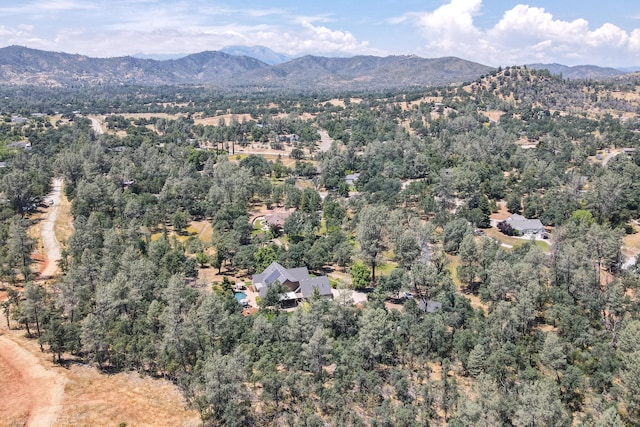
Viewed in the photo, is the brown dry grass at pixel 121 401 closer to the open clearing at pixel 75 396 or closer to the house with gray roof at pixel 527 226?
the open clearing at pixel 75 396

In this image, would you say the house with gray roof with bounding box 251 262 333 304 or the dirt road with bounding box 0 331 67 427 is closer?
the dirt road with bounding box 0 331 67 427

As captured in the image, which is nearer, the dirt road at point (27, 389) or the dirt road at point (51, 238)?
the dirt road at point (27, 389)

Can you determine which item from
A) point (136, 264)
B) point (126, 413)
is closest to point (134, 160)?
point (136, 264)

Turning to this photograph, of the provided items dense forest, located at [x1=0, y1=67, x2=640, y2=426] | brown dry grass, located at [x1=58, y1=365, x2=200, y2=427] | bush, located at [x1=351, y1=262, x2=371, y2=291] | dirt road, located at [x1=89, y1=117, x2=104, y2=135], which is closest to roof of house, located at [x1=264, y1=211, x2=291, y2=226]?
Answer: dense forest, located at [x1=0, y1=67, x2=640, y2=426]

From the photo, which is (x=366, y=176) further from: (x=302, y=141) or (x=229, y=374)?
(x=229, y=374)

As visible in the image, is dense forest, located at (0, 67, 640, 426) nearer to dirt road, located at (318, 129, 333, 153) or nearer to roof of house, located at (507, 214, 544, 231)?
roof of house, located at (507, 214, 544, 231)

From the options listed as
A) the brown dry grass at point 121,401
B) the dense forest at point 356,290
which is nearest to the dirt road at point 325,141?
the dense forest at point 356,290

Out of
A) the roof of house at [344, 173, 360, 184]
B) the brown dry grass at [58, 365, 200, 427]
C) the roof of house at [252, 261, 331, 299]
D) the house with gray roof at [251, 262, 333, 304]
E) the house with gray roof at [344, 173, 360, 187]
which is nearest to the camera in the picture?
the brown dry grass at [58, 365, 200, 427]
